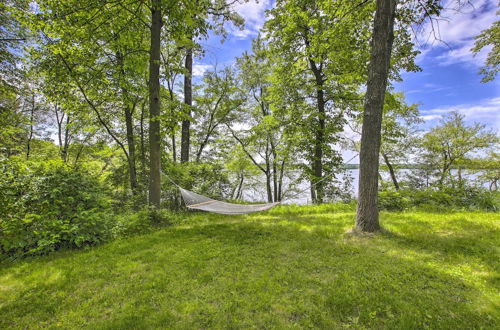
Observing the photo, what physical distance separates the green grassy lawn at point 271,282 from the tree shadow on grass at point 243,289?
0.03 feet

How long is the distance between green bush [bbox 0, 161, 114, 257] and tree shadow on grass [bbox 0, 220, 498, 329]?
12.1 inches

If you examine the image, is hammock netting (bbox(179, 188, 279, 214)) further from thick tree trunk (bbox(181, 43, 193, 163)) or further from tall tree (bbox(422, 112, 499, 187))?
tall tree (bbox(422, 112, 499, 187))

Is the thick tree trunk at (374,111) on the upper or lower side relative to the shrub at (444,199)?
upper

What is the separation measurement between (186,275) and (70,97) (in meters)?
4.60

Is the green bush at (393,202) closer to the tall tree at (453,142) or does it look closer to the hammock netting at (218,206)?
the hammock netting at (218,206)

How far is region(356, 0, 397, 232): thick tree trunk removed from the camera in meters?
3.33

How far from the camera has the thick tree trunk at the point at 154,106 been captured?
14.4 feet

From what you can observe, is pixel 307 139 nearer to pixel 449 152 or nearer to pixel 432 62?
pixel 432 62

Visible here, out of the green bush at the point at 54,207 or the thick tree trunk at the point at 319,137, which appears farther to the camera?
the thick tree trunk at the point at 319,137

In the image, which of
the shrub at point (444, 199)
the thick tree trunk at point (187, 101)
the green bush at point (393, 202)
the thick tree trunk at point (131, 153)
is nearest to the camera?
the shrub at point (444, 199)

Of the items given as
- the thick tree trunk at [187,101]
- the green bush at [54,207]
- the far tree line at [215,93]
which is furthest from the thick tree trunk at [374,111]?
the thick tree trunk at [187,101]

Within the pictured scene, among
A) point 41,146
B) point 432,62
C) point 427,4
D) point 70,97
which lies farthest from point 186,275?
point 41,146

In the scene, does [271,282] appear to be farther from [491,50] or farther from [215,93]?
[491,50]

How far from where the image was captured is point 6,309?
193 cm
